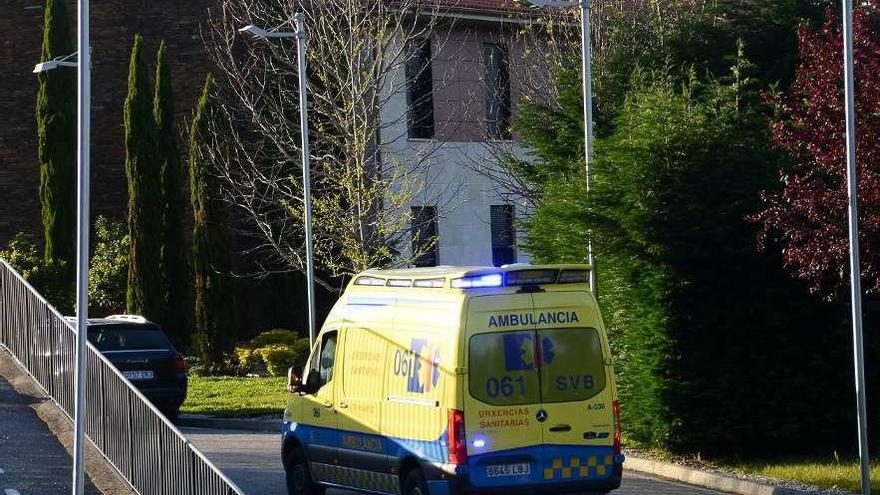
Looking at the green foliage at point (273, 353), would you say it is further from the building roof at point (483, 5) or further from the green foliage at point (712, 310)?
the green foliage at point (712, 310)

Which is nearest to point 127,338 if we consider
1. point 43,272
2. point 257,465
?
point 257,465

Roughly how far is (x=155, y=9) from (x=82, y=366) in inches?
1076

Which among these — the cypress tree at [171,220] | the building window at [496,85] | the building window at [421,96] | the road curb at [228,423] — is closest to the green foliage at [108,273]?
the cypress tree at [171,220]

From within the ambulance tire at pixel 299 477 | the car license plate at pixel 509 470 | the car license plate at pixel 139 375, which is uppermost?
the car license plate at pixel 139 375

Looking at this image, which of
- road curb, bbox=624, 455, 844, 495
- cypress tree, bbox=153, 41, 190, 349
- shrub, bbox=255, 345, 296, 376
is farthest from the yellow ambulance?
cypress tree, bbox=153, 41, 190, 349

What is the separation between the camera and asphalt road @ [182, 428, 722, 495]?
1631 centimetres

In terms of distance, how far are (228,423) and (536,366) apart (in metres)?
12.5

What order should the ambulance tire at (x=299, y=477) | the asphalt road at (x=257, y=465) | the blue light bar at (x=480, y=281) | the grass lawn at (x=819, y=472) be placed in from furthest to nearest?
the asphalt road at (x=257, y=465) < the grass lawn at (x=819, y=472) < the ambulance tire at (x=299, y=477) < the blue light bar at (x=480, y=281)

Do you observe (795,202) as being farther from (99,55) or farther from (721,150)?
(99,55)

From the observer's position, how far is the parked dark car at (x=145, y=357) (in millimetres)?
23062

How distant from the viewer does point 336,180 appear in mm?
30625

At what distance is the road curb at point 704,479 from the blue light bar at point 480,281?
4.35m

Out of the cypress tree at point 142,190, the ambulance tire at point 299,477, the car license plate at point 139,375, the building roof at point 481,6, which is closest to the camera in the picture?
the ambulance tire at point 299,477

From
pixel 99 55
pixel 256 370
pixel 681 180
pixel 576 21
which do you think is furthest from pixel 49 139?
pixel 681 180
